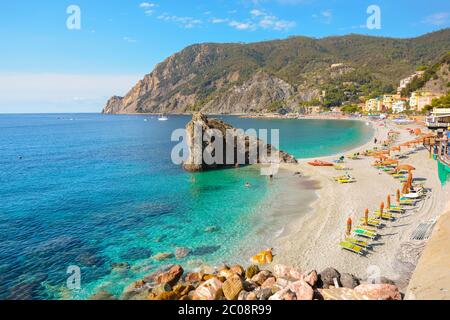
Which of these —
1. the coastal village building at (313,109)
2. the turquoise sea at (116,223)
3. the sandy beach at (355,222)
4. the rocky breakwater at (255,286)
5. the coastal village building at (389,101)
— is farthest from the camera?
the coastal village building at (313,109)

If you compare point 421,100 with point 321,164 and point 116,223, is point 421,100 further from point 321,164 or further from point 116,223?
point 116,223

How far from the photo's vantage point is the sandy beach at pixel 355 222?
53.4 feet

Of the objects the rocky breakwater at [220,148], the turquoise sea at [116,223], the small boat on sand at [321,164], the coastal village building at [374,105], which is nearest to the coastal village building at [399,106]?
the coastal village building at [374,105]

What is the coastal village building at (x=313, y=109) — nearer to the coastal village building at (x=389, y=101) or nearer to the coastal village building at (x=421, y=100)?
the coastal village building at (x=389, y=101)

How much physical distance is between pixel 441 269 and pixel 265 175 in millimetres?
26591

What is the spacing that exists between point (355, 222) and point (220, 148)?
2526 centimetres

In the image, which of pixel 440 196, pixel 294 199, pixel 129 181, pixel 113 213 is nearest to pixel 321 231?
pixel 294 199

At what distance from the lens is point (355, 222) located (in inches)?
859

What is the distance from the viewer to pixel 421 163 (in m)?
40.3

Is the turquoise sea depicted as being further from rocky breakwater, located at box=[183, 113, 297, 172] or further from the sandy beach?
the sandy beach

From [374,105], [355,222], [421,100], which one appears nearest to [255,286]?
[355,222]

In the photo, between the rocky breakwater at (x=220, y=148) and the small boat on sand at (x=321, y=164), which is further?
the small boat on sand at (x=321, y=164)

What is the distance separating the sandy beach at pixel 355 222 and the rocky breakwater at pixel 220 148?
13108mm
